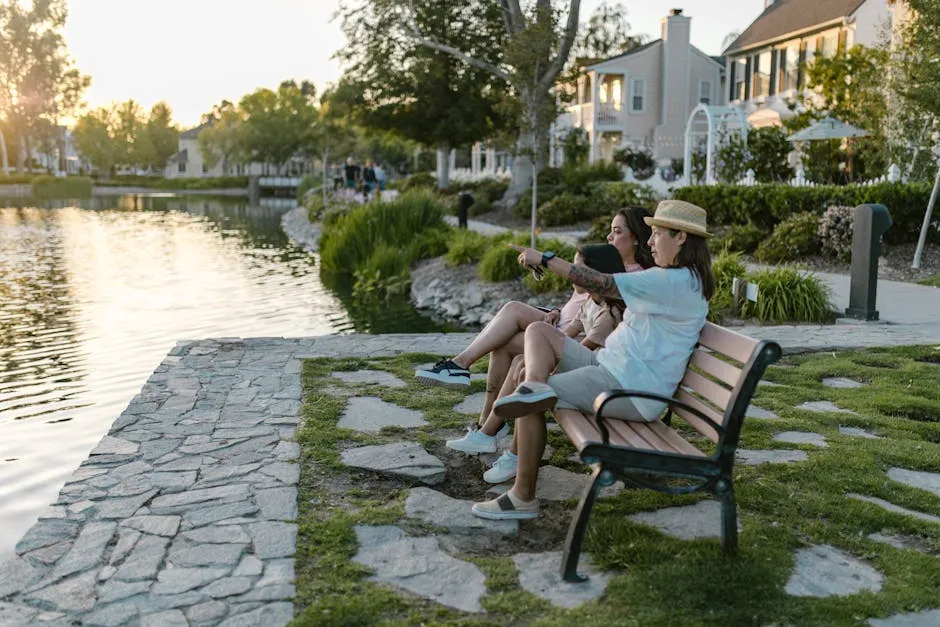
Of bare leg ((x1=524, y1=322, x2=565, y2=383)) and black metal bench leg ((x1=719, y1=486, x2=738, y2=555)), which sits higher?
bare leg ((x1=524, y1=322, x2=565, y2=383))

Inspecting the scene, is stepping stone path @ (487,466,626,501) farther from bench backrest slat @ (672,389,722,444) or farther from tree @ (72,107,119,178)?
tree @ (72,107,119,178)

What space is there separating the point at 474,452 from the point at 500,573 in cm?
132

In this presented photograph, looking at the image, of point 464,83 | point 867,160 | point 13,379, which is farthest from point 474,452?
point 464,83

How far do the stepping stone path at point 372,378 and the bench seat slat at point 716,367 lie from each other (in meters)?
2.75

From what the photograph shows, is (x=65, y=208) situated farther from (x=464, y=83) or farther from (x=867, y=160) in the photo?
(x=867, y=160)

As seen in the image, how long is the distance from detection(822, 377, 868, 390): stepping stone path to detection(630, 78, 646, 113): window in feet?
107

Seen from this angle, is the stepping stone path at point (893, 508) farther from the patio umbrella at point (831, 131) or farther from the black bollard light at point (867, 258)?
the patio umbrella at point (831, 131)

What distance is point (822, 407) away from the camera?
5973 millimetres

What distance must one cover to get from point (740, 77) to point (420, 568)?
3210 cm

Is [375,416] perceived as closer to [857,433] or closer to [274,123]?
[857,433]

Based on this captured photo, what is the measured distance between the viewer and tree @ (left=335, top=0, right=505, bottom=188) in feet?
106

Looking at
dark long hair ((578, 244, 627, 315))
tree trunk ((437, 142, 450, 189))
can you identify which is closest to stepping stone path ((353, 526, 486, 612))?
dark long hair ((578, 244, 627, 315))

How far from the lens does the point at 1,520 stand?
4898 mm

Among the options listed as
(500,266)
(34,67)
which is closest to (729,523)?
(500,266)
